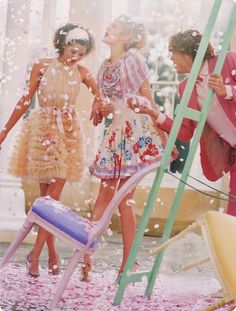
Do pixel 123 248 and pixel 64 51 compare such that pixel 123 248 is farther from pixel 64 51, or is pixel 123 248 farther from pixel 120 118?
pixel 64 51

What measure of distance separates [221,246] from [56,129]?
789mm

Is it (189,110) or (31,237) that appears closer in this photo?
(189,110)

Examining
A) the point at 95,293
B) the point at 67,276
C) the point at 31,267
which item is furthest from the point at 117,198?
the point at 31,267

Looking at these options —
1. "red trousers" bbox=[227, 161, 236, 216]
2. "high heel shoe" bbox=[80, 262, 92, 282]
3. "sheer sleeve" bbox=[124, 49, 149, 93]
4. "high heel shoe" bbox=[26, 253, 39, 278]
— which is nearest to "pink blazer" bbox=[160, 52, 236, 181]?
"red trousers" bbox=[227, 161, 236, 216]

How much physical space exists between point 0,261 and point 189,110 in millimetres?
875

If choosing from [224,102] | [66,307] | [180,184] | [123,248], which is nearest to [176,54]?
[224,102]

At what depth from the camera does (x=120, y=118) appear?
292 cm

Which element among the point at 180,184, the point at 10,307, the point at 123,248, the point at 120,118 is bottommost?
the point at 10,307

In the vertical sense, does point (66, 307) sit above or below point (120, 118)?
below

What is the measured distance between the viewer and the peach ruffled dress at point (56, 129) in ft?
9.58

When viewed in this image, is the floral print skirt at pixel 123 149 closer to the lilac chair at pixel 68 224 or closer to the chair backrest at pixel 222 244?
the lilac chair at pixel 68 224

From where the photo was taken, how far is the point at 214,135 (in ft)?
9.77

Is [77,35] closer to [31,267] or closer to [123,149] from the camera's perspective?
[123,149]

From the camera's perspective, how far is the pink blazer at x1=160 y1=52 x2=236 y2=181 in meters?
2.90
